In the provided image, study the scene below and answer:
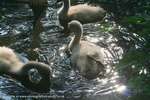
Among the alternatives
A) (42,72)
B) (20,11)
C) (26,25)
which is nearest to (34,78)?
(42,72)

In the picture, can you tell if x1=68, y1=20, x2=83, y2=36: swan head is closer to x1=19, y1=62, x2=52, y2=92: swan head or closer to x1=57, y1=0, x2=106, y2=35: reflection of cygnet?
x1=57, y1=0, x2=106, y2=35: reflection of cygnet

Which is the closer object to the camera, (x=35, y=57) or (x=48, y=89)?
(x=48, y=89)

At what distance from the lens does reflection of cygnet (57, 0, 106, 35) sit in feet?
23.6

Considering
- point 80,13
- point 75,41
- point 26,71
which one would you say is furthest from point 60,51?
point 80,13

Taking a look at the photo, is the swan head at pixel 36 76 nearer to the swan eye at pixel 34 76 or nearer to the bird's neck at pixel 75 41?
the swan eye at pixel 34 76

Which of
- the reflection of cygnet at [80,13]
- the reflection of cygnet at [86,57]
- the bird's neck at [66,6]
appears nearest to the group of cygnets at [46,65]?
the reflection of cygnet at [86,57]

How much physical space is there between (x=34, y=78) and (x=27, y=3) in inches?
97.7

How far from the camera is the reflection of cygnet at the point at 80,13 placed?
23.6ft

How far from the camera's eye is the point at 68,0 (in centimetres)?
745

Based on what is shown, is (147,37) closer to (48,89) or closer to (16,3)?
(48,89)

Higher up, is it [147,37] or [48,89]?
[147,37]

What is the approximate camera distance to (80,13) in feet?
23.9

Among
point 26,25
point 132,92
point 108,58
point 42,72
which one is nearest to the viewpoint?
point 132,92

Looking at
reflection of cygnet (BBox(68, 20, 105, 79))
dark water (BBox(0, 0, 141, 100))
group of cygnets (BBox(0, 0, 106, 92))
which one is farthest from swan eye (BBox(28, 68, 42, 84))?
reflection of cygnet (BBox(68, 20, 105, 79))
